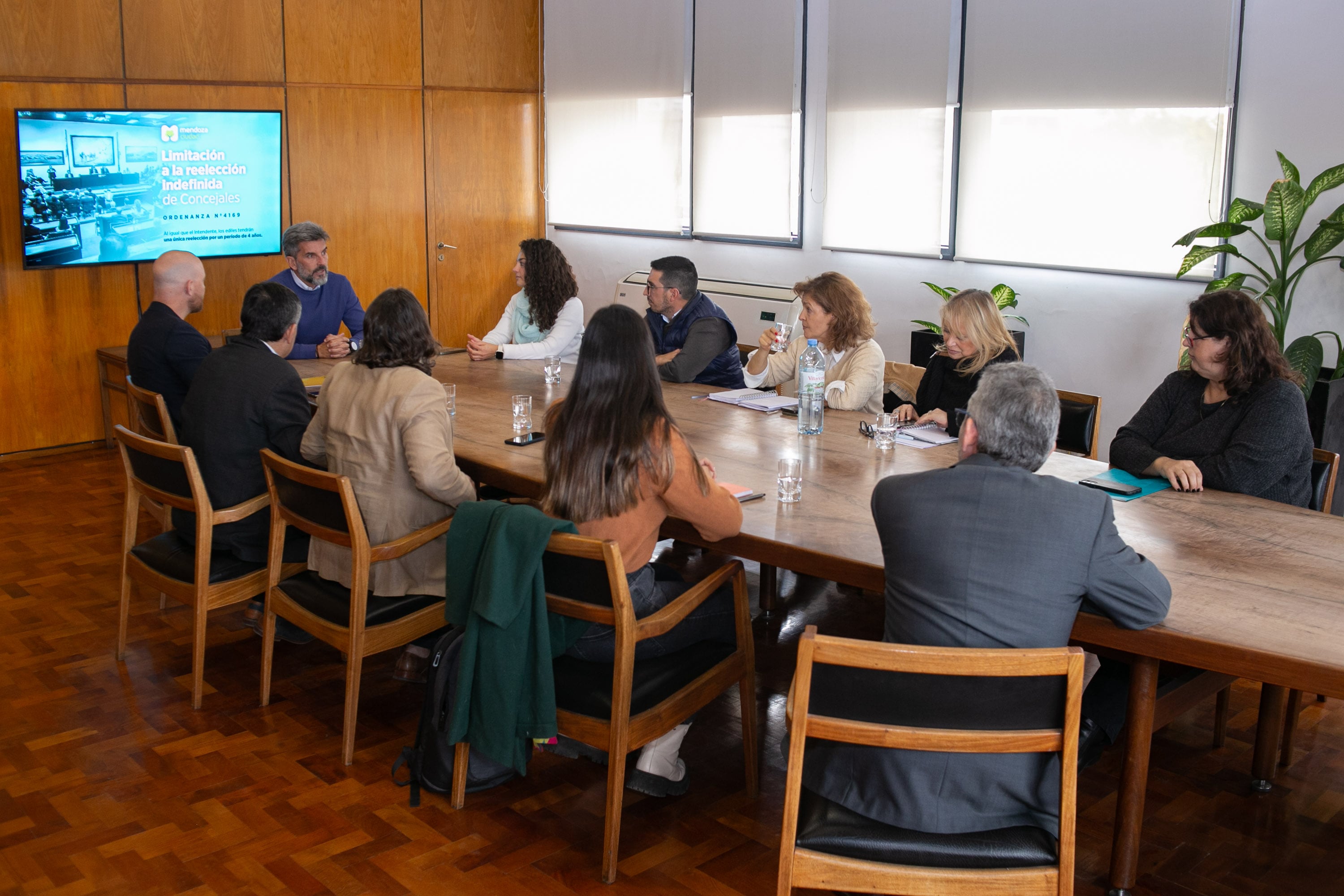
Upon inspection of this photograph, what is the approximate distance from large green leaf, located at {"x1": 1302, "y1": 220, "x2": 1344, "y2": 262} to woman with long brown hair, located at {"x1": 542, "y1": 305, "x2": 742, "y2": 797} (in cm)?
363

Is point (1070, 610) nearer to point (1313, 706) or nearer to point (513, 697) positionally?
point (513, 697)

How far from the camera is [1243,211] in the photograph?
5211mm

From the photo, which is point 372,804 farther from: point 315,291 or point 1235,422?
point 315,291

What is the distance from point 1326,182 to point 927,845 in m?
4.19

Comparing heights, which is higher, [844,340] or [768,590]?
[844,340]

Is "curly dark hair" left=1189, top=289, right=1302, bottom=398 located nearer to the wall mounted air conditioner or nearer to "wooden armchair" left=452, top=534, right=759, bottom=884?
"wooden armchair" left=452, top=534, right=759, bottom=884

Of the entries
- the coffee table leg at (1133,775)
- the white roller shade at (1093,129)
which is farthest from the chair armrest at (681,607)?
the white roller shade at (1093,129)

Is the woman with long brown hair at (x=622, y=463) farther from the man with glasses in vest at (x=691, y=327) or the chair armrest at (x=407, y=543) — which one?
the man with glasses in vest at (x=691, y=327)

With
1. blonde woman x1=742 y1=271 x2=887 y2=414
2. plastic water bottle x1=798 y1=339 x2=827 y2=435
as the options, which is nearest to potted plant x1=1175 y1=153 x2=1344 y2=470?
blonde woman x1=742 y1=271 x2=887 y2=414

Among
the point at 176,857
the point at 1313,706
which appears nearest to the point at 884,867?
the point at 176,857

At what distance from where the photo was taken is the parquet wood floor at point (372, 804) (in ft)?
9.27

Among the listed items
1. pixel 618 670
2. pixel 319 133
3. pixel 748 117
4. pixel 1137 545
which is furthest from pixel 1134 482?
pixel 319 133

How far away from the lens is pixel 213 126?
710 cm

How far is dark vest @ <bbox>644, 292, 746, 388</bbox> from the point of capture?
5.23 m
